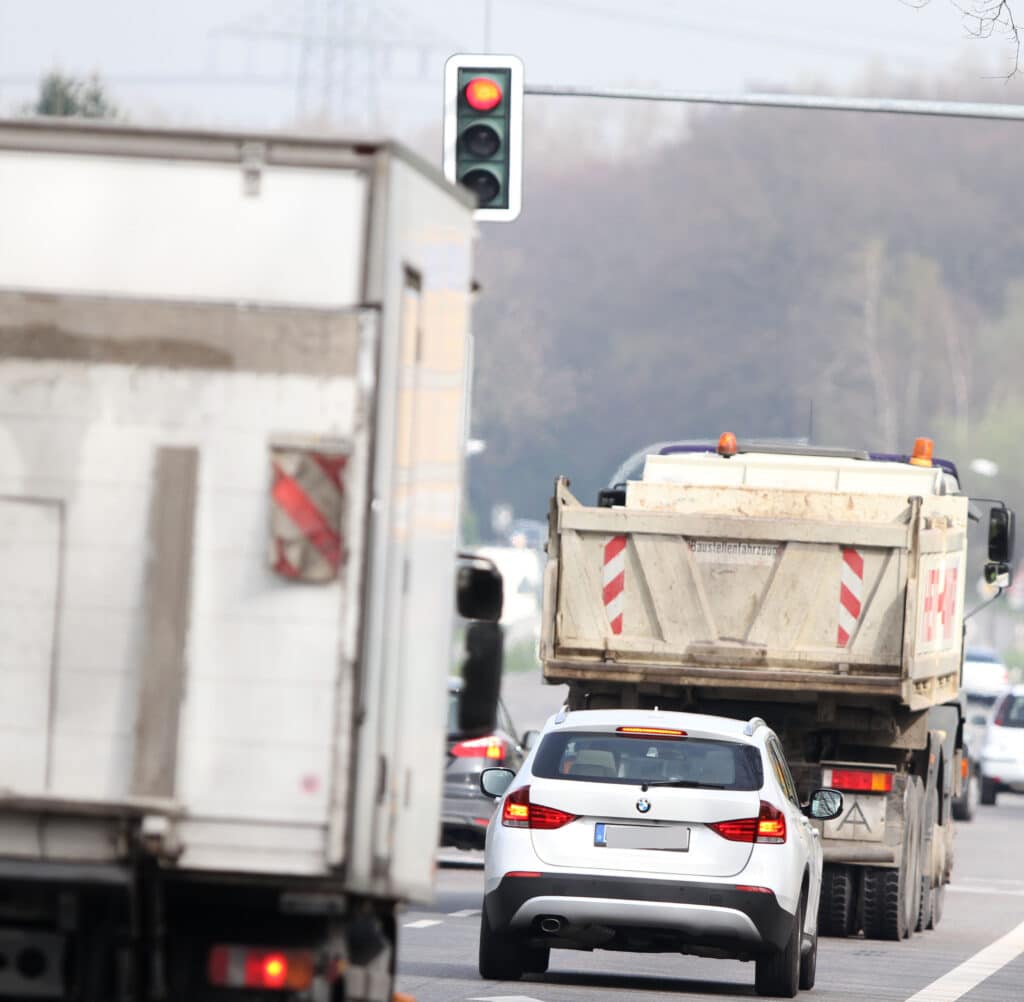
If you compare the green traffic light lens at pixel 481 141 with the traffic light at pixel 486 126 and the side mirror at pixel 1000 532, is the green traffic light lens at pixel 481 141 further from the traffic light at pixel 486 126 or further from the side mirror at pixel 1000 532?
the side mirror at pixel 1000 532

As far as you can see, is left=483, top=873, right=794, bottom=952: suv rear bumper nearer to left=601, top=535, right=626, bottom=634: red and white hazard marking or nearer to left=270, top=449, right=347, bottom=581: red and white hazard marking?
left=601, top=535, right=626, bottom=634: red and white hazard marking

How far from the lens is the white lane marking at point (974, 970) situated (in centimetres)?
1499

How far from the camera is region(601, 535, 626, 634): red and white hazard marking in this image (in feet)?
62.8

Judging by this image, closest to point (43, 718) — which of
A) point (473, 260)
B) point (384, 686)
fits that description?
point (384, 686)

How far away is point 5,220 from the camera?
25.3 ft

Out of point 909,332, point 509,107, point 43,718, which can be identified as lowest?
point 43,718

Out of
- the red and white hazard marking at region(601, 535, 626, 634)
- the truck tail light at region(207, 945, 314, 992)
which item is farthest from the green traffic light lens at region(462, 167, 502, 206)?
the truck tail light at region(207, 945, 314, 992)

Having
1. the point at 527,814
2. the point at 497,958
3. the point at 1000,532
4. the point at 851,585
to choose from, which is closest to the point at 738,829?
the point at 527,814

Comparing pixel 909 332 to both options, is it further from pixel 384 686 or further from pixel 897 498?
pixel 384 686

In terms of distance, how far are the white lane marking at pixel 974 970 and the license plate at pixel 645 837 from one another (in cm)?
156

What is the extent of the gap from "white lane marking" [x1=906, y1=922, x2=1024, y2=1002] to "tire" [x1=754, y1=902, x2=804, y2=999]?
0.66m

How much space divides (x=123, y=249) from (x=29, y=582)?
94 centimetres

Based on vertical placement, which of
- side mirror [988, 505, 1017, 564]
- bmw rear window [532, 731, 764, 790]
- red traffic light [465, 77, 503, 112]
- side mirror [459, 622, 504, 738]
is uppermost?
red traffic light [465, 77, 503, 112]

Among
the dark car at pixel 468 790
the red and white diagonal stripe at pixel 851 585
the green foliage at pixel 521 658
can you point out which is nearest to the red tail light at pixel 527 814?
the red and white diagonal stripe at pixel 851 585
